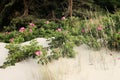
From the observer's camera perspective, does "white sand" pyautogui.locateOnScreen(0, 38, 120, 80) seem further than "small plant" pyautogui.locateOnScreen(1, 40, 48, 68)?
No

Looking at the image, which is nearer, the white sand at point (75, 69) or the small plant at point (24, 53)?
the white sand at point (75, 69)

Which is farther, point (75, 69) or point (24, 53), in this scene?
point (24, 53)

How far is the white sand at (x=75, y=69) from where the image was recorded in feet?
16.0

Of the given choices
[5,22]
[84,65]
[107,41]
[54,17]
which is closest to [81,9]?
[54,17]

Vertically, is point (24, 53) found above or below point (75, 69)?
above

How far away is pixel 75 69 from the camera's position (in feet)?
17.0

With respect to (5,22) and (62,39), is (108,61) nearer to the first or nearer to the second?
(62,39)

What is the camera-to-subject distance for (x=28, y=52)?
5727 mm

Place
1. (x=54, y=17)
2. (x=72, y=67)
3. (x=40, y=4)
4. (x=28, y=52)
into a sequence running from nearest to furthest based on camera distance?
(x=72, y=67)
(x=28, y=52)
(x=54, y=17)
(x=40, y=4)

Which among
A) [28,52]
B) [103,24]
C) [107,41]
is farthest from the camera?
[103,24]

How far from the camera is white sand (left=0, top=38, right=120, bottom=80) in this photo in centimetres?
487

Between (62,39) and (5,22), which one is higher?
(62,39)

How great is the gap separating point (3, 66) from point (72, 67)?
4.10 ft

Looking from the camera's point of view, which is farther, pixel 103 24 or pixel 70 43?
pixel 103 24
